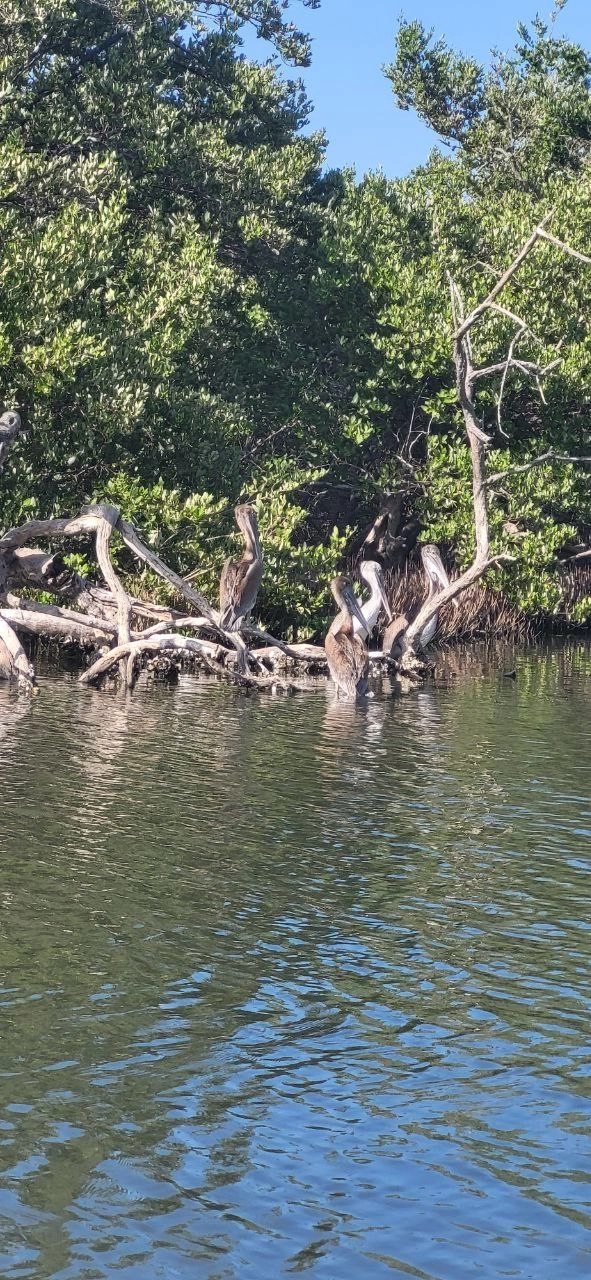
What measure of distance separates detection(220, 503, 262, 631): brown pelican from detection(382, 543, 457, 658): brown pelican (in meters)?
3.93

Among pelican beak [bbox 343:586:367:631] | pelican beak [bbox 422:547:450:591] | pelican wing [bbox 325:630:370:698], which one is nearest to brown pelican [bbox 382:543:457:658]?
pelican beak [bbox 422:547:450:591]

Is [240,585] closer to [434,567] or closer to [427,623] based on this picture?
[427,623]

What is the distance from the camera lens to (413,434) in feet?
109

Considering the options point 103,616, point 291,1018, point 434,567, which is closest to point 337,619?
point 103,616

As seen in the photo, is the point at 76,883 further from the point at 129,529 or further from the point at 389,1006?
the point at 129,529

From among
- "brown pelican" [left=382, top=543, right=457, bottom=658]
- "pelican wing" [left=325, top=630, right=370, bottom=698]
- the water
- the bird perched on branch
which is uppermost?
the bird perched on branch

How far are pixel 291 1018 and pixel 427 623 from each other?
17406 millimetres

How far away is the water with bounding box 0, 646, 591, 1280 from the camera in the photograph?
18.7 feet

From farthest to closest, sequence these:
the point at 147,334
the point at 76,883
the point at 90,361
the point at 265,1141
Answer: the point at 147,334, the point at 90,361, the point at 76,883, the point at 265,1141

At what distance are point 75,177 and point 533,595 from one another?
1199cm

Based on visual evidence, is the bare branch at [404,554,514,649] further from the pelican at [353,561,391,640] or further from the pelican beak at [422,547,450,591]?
the pelican beak at [422,547,450,591]

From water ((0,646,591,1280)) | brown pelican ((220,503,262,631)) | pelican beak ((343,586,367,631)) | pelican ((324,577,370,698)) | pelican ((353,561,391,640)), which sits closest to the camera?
water ((0,646,591,1280))

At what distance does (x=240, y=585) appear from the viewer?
817 inches

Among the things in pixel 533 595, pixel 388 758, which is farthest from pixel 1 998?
pixel 533 595
